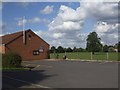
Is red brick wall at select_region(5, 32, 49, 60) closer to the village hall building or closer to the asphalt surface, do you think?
the village hall building

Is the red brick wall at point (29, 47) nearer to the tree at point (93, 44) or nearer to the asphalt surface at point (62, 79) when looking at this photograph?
the asphalt surface at point (62, 79)

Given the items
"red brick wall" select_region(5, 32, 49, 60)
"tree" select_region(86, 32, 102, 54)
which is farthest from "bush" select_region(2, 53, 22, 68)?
"tree" select_region(86, 32, 102, 54)

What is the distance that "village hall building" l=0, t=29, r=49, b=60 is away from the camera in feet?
174

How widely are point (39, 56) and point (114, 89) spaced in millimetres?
44331

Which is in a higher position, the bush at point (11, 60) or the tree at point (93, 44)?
the tree at point (93, 44)

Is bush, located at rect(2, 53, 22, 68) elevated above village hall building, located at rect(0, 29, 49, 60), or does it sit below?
below

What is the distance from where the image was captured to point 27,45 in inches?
2185

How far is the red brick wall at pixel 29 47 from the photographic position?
53544 mm

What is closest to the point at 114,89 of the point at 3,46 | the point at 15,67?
the point at 15,67

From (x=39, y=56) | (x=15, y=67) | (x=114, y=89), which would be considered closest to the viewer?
(x=114, y=89)

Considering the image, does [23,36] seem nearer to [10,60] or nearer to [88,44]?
[10,60]

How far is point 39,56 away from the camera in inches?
2238

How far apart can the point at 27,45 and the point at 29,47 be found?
0.58m

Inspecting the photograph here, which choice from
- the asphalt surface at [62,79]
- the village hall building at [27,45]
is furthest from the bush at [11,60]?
the village hall building at [27,45]
